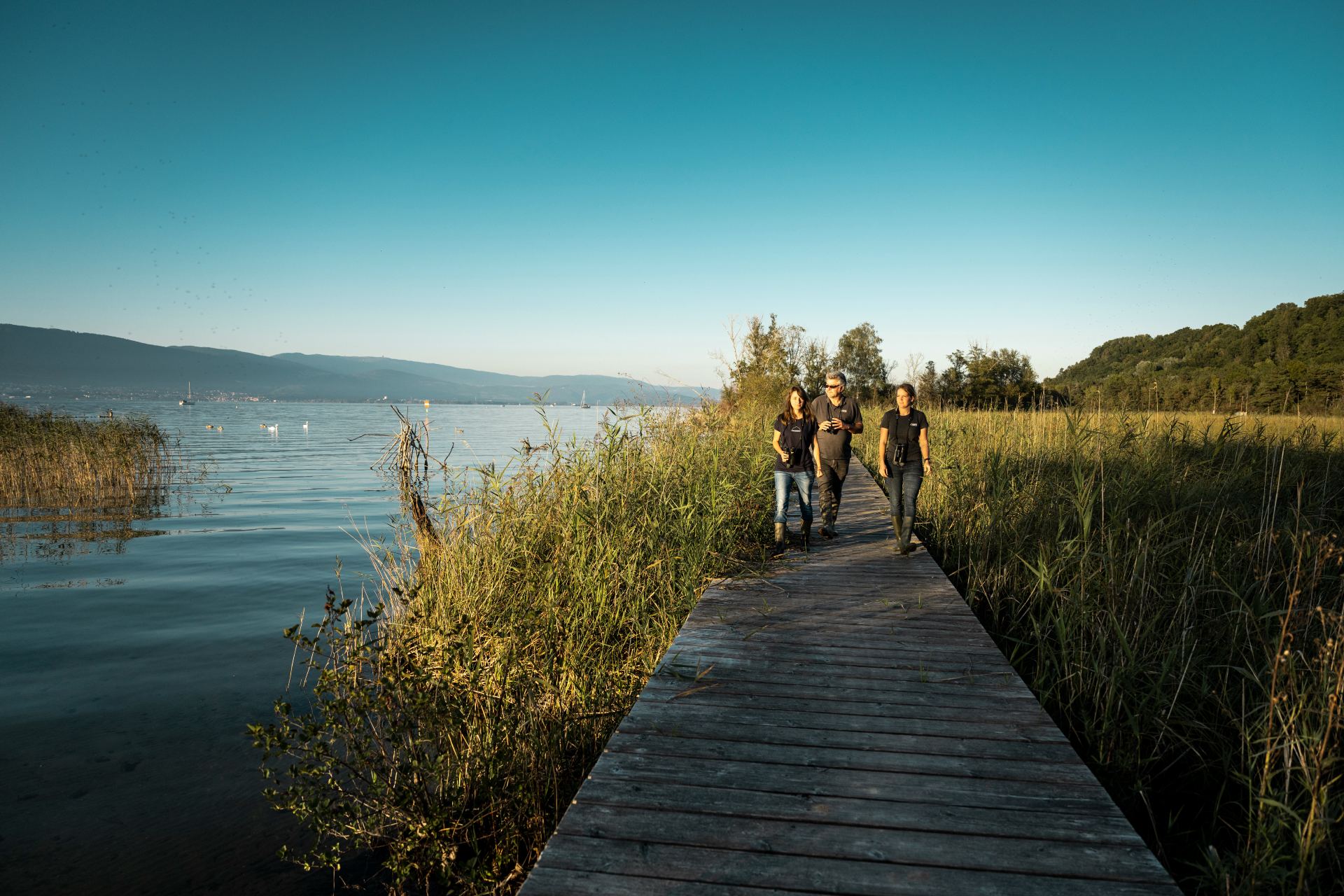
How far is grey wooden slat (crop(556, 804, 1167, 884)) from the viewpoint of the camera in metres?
2.10

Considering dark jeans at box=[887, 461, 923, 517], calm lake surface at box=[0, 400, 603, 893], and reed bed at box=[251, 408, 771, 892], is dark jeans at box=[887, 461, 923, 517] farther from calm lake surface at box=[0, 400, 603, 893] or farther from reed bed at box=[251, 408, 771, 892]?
calm lake surface at box=[0, 400, 603, 893]

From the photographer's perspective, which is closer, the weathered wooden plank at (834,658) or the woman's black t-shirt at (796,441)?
the weathered wooden plank at (834,658)

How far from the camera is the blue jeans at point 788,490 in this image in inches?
284

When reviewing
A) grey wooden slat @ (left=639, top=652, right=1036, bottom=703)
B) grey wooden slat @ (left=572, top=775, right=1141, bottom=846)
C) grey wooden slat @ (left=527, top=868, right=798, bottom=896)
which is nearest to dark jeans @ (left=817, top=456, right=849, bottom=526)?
grey wooden slat @ (left=639, top=652, right=1036, bottom=703)

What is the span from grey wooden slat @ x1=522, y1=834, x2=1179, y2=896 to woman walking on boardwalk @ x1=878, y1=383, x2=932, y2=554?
493cm

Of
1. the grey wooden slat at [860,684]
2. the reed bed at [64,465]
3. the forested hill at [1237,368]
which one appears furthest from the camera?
the reed bed at [64,465]

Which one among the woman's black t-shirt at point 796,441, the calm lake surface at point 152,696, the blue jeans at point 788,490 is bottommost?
the calm lake surface at point 152,696

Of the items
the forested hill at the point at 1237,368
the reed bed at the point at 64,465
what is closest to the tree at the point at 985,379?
the forested hill at the point at 1237,368

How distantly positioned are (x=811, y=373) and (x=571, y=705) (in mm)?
30866

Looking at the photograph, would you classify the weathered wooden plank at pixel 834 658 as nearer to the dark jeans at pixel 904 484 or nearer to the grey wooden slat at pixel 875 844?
the grey wooden slat at pixel 875 844

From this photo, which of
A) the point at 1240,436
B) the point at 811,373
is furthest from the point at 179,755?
the point at 811,373

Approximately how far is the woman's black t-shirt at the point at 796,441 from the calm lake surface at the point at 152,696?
2.57m

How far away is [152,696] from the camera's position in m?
6.58

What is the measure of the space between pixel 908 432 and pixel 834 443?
1323 millimetres
